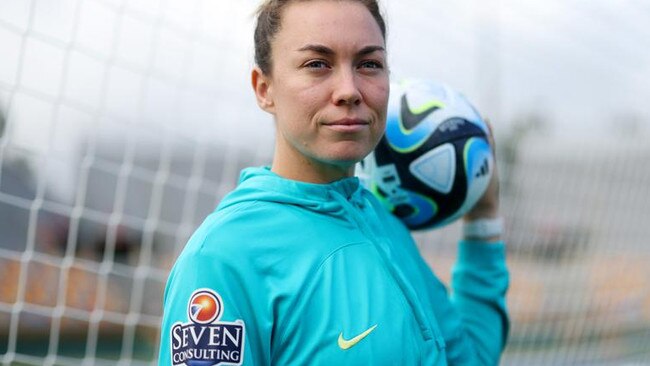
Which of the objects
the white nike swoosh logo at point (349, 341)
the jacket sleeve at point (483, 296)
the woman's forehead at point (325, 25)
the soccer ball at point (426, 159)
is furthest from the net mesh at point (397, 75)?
the white nike swoosh logo at point (349, 341)

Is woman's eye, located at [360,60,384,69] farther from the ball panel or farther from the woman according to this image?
the ball panel

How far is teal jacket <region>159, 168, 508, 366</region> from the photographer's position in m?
1.08

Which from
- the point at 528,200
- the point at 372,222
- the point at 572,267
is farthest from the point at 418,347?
the point at 572,267

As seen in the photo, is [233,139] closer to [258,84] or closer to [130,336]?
[130,336]

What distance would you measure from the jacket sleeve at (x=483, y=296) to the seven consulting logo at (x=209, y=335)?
65cm

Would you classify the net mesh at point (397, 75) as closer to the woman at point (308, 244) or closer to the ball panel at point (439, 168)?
the ball panel at point (439, 168)

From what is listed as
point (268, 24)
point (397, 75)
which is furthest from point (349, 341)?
point (397, 75)

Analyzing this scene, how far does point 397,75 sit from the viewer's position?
338 cm

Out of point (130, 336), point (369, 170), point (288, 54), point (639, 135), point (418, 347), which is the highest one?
point (639, 135)

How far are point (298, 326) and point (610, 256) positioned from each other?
3538 millimetres

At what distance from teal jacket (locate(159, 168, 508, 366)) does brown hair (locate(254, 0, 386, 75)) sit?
0.59 feet

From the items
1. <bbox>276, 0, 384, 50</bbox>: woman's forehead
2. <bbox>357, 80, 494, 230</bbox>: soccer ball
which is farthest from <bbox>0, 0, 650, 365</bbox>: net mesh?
<bbox>276, 0, 384, 50</bbox>: woman's forehead

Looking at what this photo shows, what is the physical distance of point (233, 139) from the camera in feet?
11.0

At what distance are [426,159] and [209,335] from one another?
711mm
